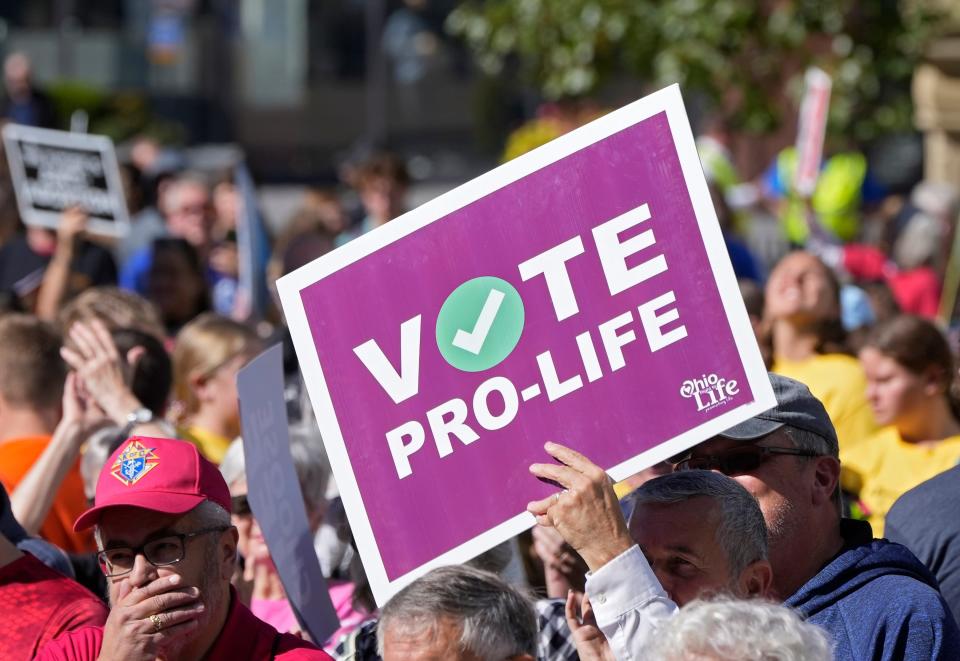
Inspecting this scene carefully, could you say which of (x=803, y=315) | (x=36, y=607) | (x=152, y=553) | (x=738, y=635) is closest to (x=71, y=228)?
(x=803, y=315)

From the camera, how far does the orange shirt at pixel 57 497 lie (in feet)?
17.3

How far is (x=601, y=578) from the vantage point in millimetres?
3203

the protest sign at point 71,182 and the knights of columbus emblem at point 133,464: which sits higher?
the knights of columbus emblem at point 133,464

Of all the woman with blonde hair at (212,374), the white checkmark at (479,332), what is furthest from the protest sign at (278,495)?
the woman with blonde hair at (212,374)

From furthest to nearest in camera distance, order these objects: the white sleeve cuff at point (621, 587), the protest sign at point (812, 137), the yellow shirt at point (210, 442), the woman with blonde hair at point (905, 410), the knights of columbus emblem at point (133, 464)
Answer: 1. the protest sign at point (812, 137)
2. the yellow shirt at point (210, 442)
3. the woman with blonde hair at point (905, 410)
4. the knights of columbus emblem at point (133, 464)
5. the white sleeve cuff at point (621, 587)

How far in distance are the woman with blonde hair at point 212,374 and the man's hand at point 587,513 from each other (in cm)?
291

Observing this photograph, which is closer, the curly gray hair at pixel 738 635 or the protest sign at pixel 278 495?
the curly gray hair at pixel 738 635

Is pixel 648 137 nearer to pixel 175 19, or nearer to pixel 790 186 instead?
pixel 790 186

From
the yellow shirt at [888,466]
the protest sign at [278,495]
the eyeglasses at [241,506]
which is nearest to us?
the protest sign at [278,495]

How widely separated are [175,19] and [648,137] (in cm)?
2804

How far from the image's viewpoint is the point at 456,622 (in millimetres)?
3479

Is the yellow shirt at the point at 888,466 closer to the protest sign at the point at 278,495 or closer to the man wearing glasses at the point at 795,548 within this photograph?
the man wearing glasses at the point at 795,548

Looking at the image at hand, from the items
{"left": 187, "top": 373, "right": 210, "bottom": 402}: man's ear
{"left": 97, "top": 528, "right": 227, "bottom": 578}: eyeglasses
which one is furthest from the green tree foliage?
{"left": 97, "top": 528, "right": 227, "bottom": 578}: eyeglasses

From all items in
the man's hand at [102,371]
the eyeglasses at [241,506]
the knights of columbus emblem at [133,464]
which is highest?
the knights of columbus emblem at [133,464]
